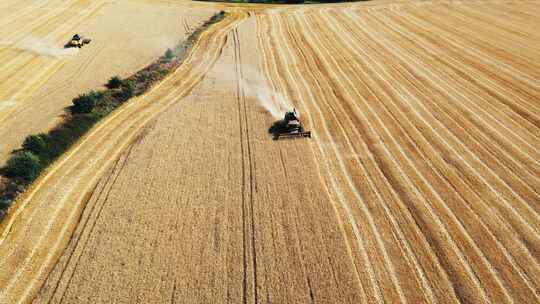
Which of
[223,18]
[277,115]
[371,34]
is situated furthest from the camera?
[223,18]

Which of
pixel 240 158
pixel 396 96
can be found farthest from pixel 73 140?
pixel 396 96

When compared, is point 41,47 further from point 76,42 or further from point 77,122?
point 77,122

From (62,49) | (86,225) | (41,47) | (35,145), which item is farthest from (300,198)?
(41,47)

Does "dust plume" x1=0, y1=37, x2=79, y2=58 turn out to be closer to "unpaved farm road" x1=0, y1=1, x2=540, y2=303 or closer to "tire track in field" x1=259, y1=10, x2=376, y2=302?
"unpaved farm road" x1=0, y1=1, x2=540, y2=303

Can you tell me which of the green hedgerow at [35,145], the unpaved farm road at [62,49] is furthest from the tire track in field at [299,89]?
the green hedgerow at [35,145]

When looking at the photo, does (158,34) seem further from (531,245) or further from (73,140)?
(531,245)

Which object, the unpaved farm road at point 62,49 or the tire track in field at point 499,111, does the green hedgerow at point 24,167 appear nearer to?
the unpaved farm road at point 62,49
